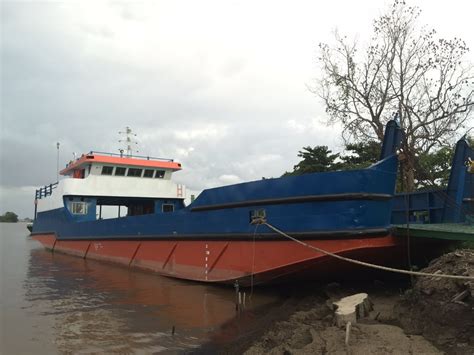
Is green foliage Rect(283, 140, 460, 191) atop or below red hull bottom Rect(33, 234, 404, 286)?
atop

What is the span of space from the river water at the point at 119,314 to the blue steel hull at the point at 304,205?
50.5 inches

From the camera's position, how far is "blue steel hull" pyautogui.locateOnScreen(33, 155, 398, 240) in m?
6.29

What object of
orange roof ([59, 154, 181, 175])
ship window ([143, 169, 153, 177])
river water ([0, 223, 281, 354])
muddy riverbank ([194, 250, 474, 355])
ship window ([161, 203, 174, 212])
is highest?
orange roof ([59, 154, 181, 175])

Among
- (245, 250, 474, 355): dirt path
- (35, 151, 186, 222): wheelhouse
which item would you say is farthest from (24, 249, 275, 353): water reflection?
(35, 151, 186, 222): wheelhouse

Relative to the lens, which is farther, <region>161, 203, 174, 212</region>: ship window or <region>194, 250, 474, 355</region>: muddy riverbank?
<region>161, 203, 174, 212</region>: ship window

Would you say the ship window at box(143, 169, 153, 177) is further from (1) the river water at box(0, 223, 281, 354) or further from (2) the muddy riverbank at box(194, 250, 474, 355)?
(2) the muddy riverbank at box(194, 250, 474, 355)

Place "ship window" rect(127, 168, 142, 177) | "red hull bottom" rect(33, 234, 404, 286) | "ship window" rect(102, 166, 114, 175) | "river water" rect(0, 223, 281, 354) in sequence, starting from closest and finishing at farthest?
"river water" rect(0, 223, 281, 354) → "red hull bottom" rect(33, 234, 404, 286) → "ship window" rect(102, 166, 114, 175) → "ship window" rect(127, 168, 142, 177)

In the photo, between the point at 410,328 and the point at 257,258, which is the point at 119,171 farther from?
the point at 410,328

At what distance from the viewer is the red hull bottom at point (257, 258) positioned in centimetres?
640

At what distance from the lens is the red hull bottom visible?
6.40 metres

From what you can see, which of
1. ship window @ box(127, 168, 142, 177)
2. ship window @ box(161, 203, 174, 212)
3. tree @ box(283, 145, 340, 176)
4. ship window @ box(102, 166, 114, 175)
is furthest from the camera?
tree @ box(283, 145, 340, 176)

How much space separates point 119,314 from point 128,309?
1.20ft

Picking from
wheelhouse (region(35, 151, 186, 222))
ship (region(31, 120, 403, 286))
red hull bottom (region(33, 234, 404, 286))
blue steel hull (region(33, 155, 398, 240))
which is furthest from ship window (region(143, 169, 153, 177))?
blue steel hull (region(33, 155, 398, 240))

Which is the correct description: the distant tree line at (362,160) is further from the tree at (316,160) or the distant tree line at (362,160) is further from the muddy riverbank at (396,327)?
the muddy riverbank at (396,327)
